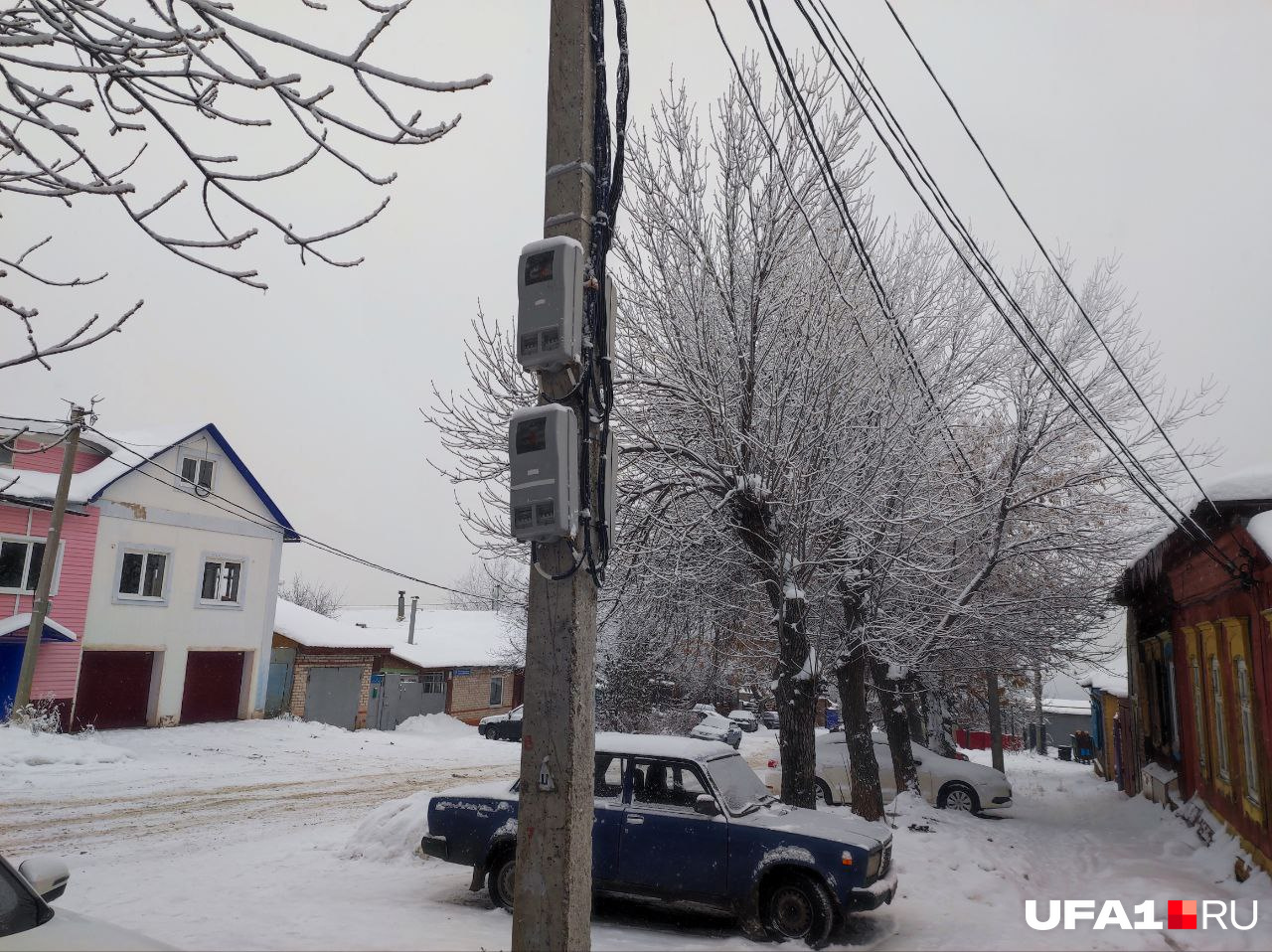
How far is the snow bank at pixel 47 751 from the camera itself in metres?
16.4

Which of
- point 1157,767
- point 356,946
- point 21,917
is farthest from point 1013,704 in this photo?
point 21,917

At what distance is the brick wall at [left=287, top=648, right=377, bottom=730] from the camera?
28.5 meters

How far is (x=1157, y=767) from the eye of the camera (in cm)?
1695

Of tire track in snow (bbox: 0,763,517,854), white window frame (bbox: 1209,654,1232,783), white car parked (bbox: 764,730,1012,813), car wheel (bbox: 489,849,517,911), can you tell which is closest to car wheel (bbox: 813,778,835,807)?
white car parked (bbox: 764,730,1012,813)

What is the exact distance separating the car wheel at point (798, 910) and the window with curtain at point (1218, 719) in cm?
751

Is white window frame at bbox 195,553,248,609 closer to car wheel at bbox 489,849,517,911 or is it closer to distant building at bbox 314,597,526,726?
distant building at bbox 314,597,526,726

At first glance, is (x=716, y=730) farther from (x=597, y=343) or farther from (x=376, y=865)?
(x=597, y=343)

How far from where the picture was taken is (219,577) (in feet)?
84.4

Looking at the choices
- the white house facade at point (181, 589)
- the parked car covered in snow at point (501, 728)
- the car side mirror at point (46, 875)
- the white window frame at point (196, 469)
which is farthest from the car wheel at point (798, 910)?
the parked car covered in snow at point (501, 728)

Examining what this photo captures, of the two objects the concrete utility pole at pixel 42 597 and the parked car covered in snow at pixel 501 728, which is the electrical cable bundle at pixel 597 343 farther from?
the parked car covered in snow at pixel 501 728

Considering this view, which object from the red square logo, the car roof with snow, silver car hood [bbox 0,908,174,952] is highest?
the car roof with snow

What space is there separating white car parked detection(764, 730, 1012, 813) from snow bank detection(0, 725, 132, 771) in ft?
44.7

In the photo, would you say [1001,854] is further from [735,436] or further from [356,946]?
[356,946]

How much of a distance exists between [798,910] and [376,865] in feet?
15.6
